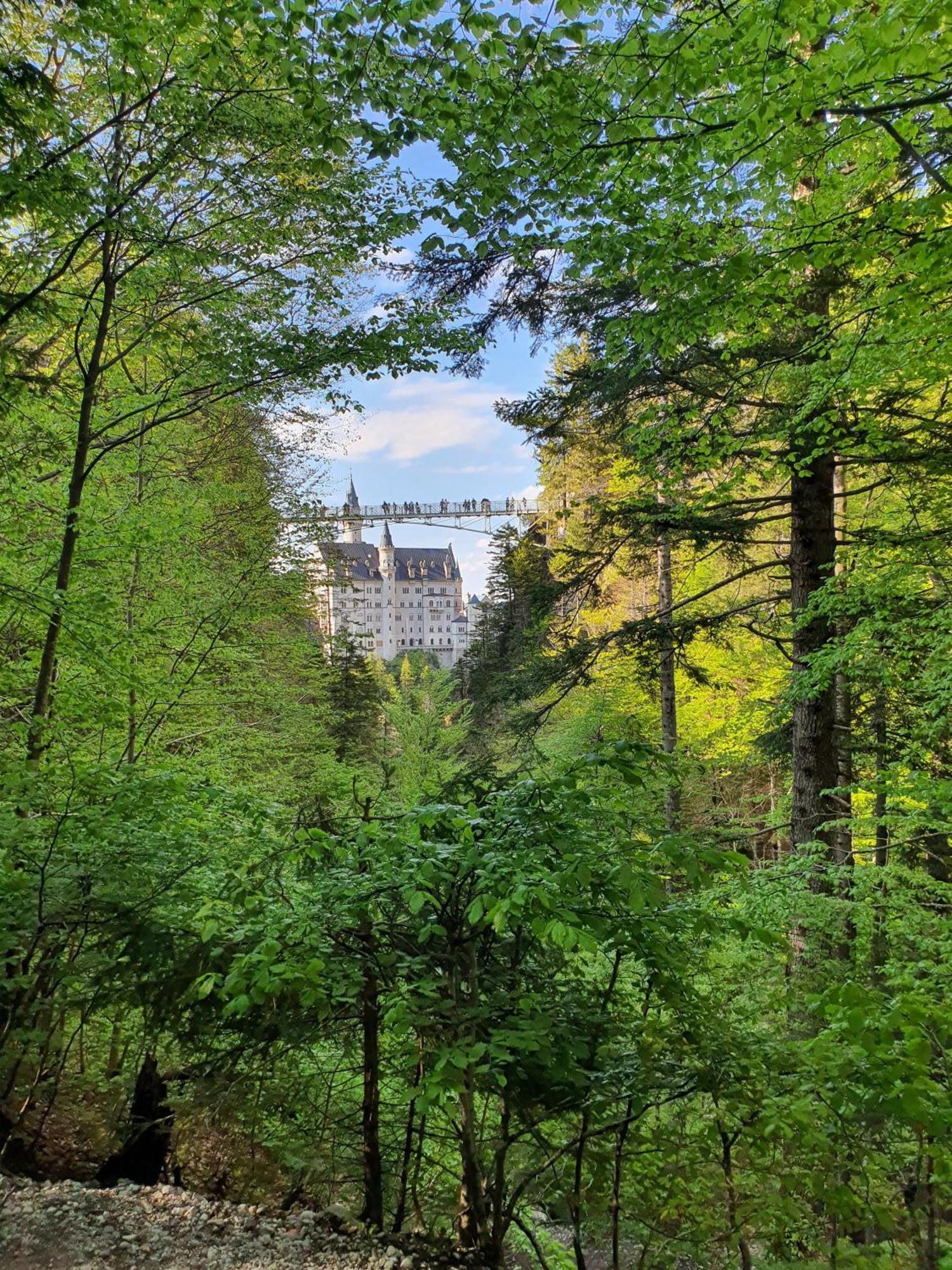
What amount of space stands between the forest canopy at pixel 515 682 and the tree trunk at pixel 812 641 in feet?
0.15

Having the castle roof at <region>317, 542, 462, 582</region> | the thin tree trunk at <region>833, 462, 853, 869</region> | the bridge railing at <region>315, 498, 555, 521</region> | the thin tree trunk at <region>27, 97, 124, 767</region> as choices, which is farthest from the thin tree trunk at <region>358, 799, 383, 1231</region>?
the castle roof at <region>317, 542, 462, 582</region>

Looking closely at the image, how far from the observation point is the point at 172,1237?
8.80ft

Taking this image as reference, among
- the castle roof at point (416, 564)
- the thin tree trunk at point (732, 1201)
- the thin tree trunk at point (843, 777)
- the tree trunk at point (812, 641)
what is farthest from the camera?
the castle roof at point (416, 564)

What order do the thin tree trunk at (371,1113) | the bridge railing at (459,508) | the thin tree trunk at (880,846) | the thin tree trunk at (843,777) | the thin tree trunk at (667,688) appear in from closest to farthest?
the thin tree trunk at (371,1113) → the thin tree trunk at (880,846) → the thin tree trunk at (843,777) → the thin tree trunk at (667,688) → the bridge railing at (459,508)

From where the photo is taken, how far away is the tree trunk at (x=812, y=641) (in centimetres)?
639

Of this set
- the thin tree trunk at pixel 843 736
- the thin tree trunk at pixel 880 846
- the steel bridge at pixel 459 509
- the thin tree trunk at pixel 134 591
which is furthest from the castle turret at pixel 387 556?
the thin tree trunk at pixel 880 846

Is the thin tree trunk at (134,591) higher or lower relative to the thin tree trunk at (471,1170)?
higher

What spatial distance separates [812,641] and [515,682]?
3.21 metres

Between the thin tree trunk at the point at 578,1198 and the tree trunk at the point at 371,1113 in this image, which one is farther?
the tree trunk at the point at 371,1113

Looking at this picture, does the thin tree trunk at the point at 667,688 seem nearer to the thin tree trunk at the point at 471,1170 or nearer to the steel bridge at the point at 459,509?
the thin tree trunk at the point at 471,1170

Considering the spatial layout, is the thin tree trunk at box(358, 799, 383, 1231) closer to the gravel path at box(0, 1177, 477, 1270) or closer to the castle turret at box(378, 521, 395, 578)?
the gravel path at box(0, 1177, 477, 1270)

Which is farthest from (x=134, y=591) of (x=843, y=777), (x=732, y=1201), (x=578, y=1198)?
(x=843, y=777)

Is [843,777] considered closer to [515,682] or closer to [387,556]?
[515,682]

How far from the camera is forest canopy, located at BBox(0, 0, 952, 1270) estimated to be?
2.25 m
